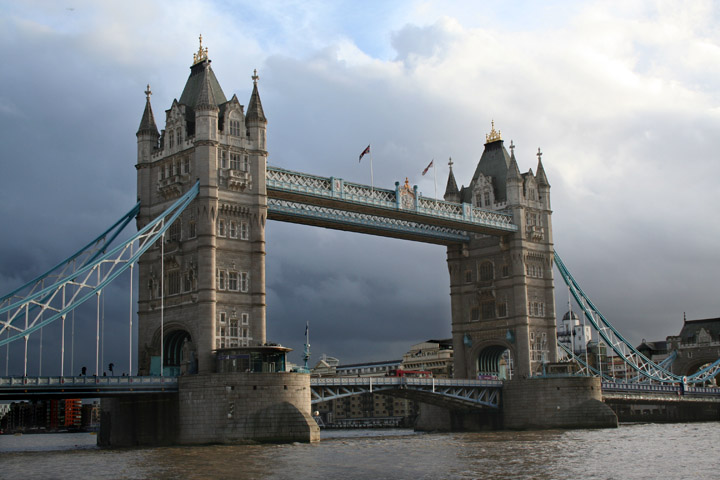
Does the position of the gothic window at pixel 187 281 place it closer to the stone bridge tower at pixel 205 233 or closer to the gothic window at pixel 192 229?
the stone bridge tower at pixel 205 233

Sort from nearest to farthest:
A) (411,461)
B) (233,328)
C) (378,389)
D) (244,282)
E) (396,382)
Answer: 1. (411,461)
2. (233,328)
3. (244,282)
4. (378,389)
5. (396,382)

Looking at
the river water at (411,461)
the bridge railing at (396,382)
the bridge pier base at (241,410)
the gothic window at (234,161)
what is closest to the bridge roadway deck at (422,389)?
the bridge railing at (396,382)

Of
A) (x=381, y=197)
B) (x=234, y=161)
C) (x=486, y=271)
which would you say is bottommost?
(x=486, y=271)

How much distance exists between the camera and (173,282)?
233 feet

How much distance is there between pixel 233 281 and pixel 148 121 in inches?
625

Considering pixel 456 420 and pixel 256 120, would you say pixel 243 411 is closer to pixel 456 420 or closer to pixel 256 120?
pixel 256 120

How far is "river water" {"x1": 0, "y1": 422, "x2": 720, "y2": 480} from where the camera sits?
139ft

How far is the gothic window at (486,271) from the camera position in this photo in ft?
313

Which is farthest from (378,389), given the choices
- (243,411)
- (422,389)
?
(243,411)

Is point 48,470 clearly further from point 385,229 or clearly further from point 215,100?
point 385,229

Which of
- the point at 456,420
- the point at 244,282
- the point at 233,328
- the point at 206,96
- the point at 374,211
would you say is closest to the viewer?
the point at 233,328

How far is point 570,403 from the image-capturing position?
83.9 metres

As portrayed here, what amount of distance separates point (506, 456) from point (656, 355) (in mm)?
120804

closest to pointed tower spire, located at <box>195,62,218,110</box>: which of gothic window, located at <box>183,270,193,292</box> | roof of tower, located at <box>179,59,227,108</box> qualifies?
roof of tower, located at <box>179,59,227,108</box>
